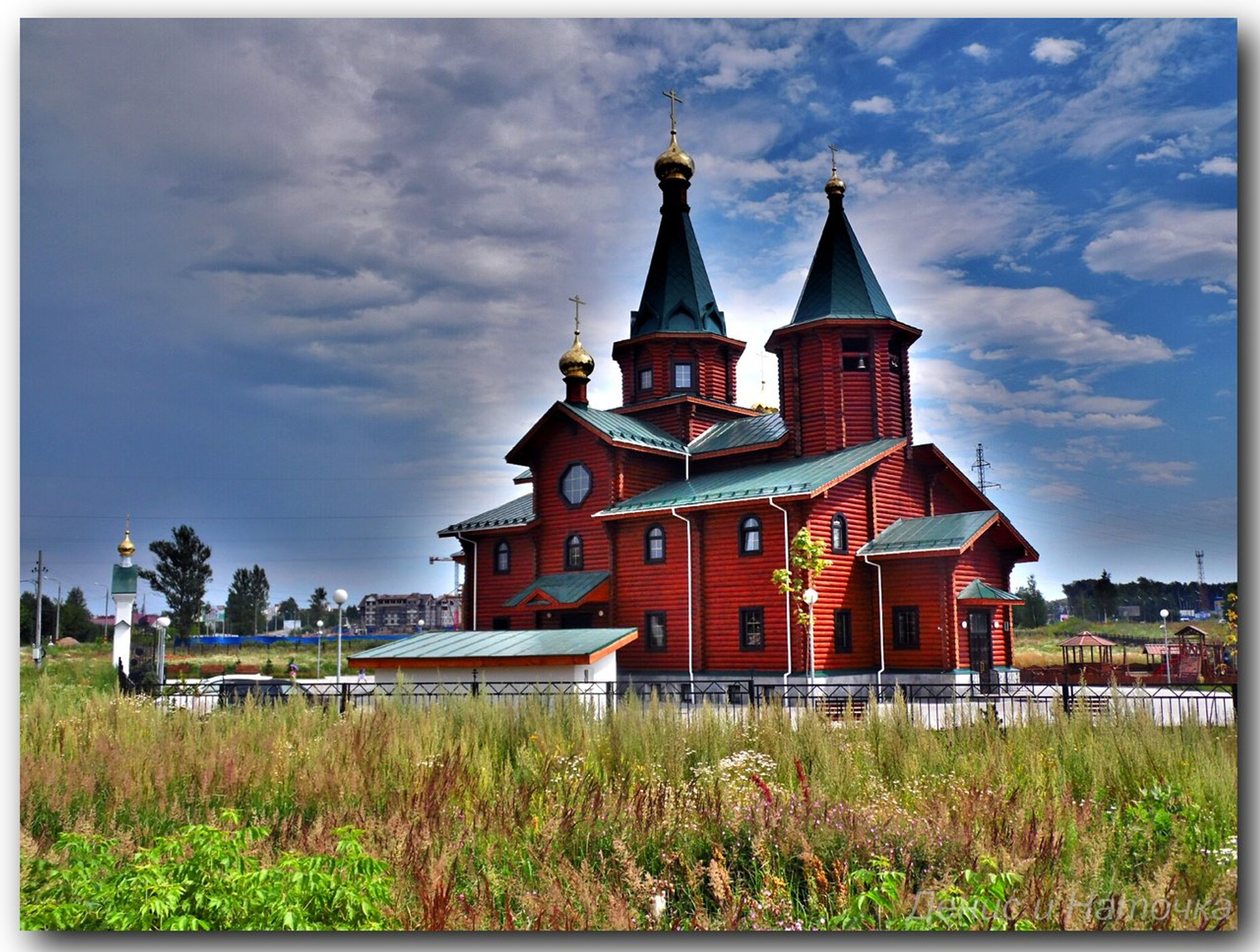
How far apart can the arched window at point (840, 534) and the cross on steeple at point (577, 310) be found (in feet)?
34.9

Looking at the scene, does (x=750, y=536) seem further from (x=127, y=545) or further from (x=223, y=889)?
(x=223, y=889)

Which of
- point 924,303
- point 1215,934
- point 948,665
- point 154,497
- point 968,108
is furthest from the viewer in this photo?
point 948,665

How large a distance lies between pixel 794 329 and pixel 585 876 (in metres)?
20.1

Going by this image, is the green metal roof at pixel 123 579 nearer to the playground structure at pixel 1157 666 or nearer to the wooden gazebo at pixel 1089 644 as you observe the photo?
the playground structure at pixel 1157 666

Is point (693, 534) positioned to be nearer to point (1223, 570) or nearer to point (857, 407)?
point (857, 407)

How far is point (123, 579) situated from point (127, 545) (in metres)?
0.57

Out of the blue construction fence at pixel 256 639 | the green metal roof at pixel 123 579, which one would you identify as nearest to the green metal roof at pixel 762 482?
the blue construction fence at pixel 256 639

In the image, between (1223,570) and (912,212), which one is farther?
→ (912,212)

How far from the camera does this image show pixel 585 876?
5.97 metres

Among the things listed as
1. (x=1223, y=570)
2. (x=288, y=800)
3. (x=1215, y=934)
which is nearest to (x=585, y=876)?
(x=288, y=800)

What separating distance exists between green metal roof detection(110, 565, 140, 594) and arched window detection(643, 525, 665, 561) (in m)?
14.9

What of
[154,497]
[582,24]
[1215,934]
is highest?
[582,24]

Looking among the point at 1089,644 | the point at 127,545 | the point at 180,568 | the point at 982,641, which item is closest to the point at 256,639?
the point at 180,568

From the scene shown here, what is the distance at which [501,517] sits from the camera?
27891 millimetres
